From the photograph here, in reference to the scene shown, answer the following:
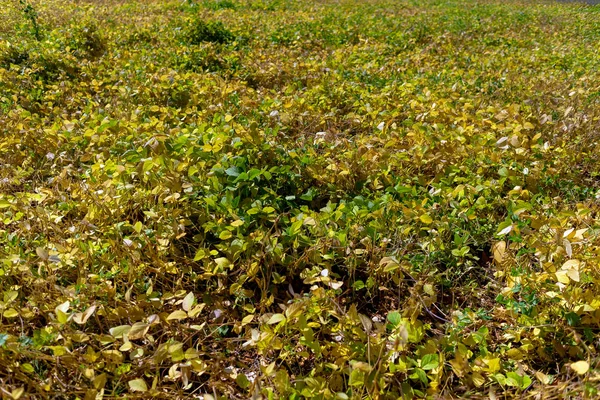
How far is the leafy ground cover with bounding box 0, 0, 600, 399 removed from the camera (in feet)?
5.29

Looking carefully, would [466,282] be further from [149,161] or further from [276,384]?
[149,161]

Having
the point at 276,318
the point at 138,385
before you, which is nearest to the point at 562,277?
the point at 276,318

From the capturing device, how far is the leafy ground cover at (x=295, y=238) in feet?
5.29

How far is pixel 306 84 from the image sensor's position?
4484 millimetres

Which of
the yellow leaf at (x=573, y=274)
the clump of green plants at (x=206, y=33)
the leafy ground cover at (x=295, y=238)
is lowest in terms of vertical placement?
the leafy ground cover at (x=295, y=238)

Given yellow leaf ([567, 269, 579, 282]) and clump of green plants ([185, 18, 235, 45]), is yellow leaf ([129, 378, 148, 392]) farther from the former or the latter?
clump of green plants ([185, 18, 235, 45])

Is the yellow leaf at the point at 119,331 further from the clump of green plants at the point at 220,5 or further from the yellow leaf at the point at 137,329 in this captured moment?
the clump of green plants at the point at 220,5

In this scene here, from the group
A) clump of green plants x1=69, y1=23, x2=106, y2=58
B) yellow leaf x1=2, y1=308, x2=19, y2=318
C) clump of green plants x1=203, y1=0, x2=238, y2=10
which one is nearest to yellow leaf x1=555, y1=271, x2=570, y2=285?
yellow leaf x1=2, y1=308, x2=19, y2=318

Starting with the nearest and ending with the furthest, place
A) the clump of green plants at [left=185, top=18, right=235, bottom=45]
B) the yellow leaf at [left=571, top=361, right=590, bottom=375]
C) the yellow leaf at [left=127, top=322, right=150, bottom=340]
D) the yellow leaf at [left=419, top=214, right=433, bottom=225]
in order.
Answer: the yellow leaf at [left=571, top=361, right=590, bottom=375], the yellow leaf at [left=127, top=322, right=150, bottom=340], the yellow leaf at [left=419, top=214, right=433, bottom=225], the clump of green plants at [left=185, top=18, right=235, bottom=45]

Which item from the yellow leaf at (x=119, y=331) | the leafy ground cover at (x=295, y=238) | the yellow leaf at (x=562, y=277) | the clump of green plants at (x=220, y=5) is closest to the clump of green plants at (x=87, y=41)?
the leafy ground cover at (x=295, y=238)

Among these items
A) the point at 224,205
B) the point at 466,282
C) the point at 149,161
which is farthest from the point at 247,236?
the point at 466,282

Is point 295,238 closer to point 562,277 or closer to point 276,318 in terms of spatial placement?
point 276,318

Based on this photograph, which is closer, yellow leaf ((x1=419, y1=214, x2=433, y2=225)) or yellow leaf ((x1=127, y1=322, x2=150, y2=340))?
yellow leaf ((x1=127, y1=322, x2=150, y2=340))

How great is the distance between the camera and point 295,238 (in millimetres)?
2162
